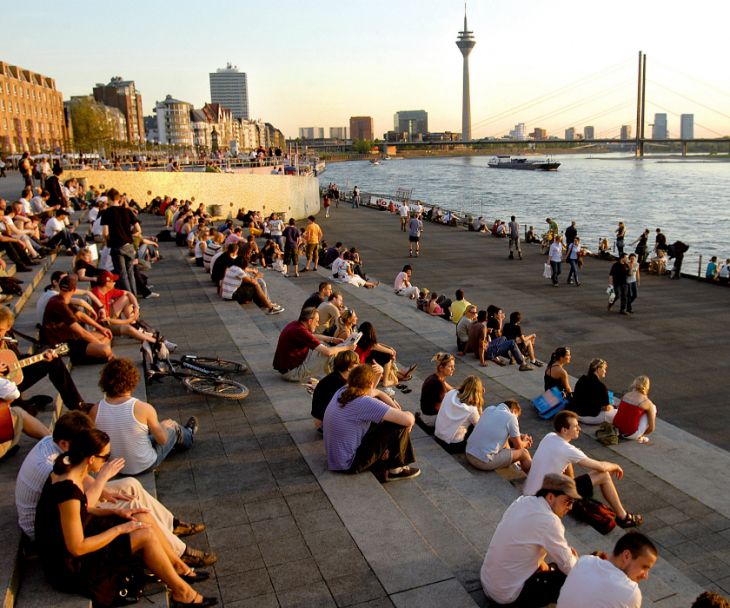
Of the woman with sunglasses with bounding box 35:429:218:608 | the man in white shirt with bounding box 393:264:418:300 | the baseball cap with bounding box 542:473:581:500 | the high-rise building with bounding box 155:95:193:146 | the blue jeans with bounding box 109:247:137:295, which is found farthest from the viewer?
the high-rise building with bounding box 155:95:193:146

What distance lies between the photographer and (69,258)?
1497 cm

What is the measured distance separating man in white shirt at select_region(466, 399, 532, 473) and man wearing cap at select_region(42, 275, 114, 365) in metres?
4.38

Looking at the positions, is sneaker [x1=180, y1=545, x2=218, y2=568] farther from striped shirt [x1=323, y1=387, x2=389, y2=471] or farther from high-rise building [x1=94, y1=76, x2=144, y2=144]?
high-rise building [x1=94, y1=76, x2=144, y2=144]

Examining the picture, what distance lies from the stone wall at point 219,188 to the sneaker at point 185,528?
2693cm

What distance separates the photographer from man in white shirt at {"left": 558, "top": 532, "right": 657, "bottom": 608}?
356cm

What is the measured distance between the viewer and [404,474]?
5824 millimetres

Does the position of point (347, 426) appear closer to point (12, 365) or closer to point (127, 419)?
point (127, 419)

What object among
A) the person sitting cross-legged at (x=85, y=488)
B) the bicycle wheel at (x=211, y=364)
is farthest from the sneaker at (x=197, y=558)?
the bicycle wheel at (x=211, y=364)

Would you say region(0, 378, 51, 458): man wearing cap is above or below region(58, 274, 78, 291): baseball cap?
below

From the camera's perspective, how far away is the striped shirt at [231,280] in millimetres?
12570

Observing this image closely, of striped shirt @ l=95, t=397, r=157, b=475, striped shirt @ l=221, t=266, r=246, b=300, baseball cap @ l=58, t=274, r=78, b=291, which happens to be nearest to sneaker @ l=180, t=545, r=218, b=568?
striped shirt @ l=95, t=397, r=157, b=475

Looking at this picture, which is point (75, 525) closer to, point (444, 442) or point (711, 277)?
point (444, 442)

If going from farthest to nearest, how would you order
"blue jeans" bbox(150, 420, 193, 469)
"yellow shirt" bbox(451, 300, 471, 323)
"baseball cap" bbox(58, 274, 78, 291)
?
"yellow shirt" bbox(451, 300, 471, 323)
"baseball cap" bbox(58, 274, 78, 291)
"blue jeans" bbox(150, 420, 193, 469)

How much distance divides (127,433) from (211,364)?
9.87ft
